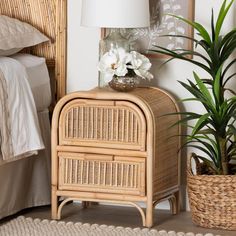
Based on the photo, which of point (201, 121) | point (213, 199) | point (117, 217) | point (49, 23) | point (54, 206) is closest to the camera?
point (201, 121)

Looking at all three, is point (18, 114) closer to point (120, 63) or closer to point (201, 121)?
point (120, 63)

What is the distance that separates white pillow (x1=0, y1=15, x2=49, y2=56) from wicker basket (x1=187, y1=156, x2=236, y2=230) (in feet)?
3.32

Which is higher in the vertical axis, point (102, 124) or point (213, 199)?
point (102, 124)

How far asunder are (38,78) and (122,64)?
0.51 meters

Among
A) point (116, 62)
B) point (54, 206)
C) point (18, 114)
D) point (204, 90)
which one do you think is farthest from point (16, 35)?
point (204, 90)

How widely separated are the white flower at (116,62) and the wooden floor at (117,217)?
708mm

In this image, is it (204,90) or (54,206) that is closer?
(204,90)

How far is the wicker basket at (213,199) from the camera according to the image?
3508 millimetres

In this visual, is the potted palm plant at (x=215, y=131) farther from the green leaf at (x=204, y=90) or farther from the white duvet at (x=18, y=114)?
the white duvet at (x=18, y=114)

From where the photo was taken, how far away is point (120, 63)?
11.6 feet

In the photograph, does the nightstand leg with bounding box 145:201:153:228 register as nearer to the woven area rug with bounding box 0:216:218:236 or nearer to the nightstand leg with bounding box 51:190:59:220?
the woven area rug with bounding box 0:216:218:236

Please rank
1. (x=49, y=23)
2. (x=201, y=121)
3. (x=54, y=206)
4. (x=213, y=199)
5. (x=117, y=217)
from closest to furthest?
(x=201, y=121)
(x=213, y=199)
(x=54, y=206)
(x=117, y=217)
(x=49, y=23)

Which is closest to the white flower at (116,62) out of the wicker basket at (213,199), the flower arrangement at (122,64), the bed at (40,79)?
the flower arrangement at (122,64)

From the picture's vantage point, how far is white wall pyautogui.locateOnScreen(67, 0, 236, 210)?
3.90m
